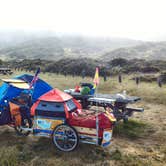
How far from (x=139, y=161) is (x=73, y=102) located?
2.30m

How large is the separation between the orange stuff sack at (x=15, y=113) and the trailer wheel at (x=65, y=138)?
1544mm

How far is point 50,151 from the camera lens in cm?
612

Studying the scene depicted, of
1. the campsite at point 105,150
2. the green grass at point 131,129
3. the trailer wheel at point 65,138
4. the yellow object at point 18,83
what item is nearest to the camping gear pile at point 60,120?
the trailer wheel at point 65,138

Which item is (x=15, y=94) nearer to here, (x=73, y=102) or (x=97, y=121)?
(x=73, y=102)

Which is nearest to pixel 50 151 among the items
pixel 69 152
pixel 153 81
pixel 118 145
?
pixel 69 152

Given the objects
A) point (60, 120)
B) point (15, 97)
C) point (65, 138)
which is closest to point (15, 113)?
point (15, 97)

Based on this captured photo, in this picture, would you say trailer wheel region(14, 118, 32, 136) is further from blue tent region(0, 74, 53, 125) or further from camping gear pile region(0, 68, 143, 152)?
blue tent region(0, 74, 53, 125)

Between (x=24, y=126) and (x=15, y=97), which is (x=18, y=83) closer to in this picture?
(x=15, y=97)

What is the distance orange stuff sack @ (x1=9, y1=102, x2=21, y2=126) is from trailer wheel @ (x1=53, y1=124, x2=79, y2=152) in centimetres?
154

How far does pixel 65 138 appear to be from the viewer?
6051mm

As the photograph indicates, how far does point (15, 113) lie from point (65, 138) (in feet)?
6.15

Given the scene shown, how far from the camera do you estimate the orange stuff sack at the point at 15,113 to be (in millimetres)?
7016

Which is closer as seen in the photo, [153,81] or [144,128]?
[144,128]

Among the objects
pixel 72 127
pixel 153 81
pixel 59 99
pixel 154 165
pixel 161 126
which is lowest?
pixel 153 81
